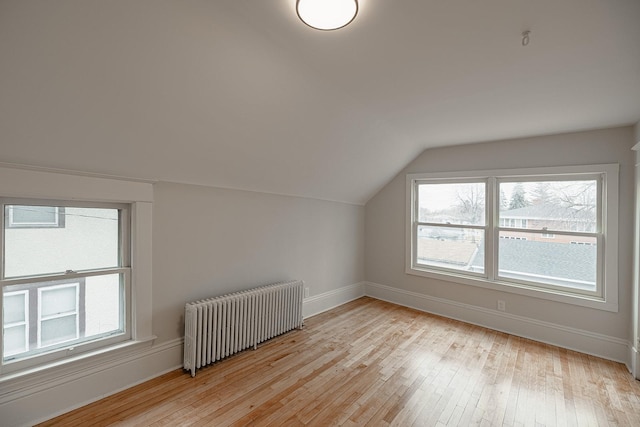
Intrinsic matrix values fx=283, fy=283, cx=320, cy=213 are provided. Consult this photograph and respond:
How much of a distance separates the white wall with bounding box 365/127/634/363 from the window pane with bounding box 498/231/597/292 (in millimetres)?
257

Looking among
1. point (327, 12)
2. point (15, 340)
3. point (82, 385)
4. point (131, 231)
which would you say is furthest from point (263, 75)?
point (82, 385)

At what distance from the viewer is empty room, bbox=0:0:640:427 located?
159cm

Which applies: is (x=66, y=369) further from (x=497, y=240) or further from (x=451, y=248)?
(x=497, y=240)

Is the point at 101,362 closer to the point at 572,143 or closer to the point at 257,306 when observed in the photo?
the point at 257,306

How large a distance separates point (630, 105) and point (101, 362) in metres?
4.80

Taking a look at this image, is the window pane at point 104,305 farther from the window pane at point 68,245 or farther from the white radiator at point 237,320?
the white radiator at point 237,320

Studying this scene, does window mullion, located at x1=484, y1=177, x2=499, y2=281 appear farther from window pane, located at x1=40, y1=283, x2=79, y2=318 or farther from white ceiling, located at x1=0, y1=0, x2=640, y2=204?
window pane, located at x1=40, y1=283, x2=79, y2=318

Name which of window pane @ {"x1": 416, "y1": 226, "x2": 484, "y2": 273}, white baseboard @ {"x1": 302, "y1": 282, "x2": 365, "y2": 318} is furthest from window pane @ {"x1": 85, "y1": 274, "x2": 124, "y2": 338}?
window pane @ {"x1": 416, "y1": 226, "x2": 484, "y2": 273}

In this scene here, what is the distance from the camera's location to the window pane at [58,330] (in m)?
2.01

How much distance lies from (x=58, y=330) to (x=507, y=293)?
4.56m

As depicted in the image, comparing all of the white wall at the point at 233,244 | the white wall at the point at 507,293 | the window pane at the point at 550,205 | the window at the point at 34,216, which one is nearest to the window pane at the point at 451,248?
the white wall at the point at 507,293

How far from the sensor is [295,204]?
3691 mm

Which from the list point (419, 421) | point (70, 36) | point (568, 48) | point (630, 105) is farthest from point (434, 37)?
point (419, 421)

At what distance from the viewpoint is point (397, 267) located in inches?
181
